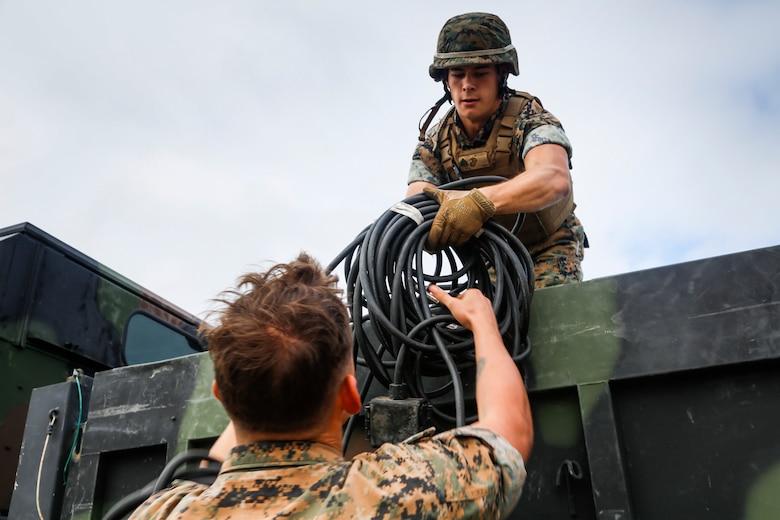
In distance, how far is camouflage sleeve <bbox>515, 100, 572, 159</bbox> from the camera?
3.08 meters

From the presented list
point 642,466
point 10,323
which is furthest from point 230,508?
point 10,323

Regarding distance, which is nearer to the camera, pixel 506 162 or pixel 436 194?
pixel 436 194

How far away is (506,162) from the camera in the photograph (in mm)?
3432

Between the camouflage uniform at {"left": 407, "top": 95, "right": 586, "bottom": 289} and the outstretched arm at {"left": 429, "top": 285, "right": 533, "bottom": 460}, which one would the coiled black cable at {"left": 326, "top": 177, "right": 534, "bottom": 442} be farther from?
the camouflage uniform at {"left": 407, "top": 95, "right": 586, "bottom": 289}

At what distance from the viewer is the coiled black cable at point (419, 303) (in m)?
2.22

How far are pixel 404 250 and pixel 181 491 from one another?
113cm

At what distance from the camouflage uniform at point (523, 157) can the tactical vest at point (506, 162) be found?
4cm

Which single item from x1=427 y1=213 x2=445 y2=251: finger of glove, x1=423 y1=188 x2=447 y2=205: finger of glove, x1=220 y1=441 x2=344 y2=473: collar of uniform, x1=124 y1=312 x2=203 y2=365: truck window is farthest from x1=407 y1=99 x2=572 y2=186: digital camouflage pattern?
x1=124 y1=312 x2=203 y2=365: truck window

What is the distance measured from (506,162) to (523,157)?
26cm

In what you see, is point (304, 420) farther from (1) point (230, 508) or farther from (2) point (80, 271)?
(2) point (80, 271)

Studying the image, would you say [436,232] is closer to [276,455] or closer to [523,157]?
[523,157]

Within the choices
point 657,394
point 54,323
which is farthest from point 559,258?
point 54,323

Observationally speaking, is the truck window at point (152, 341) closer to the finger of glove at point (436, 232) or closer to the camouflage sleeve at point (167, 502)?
the finger of glove at point (436, 232)

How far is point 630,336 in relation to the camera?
2193mm
